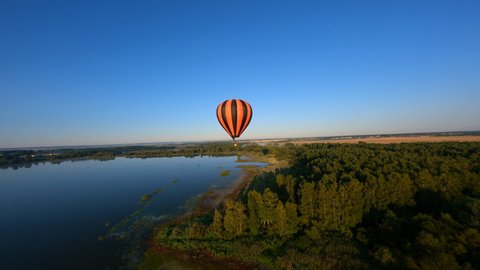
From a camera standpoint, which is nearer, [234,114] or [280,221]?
[280,221]

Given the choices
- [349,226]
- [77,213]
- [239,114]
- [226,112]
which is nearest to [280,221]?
[349,226]

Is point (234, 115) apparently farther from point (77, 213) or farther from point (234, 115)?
point (77, 213)

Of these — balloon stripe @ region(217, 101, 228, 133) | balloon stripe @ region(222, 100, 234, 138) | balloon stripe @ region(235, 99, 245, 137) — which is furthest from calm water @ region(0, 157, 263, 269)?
balloon stripe @ region(235, 99, 245, 137)

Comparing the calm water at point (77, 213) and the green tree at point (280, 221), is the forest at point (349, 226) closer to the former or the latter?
the green tree at point (280, 221)

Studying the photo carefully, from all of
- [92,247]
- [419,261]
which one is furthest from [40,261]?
[419,261]

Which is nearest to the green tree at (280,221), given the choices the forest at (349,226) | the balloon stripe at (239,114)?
the forest at (349,226)

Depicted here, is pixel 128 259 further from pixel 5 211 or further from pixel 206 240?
pixel 5 211

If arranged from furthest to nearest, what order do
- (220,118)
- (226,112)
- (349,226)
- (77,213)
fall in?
1. (77,213)
2. (220,118)
3. (226,112)
4. (349,226)
